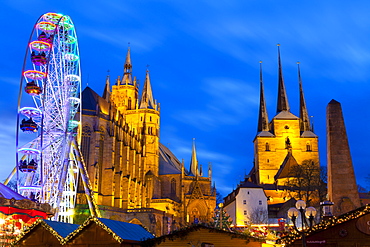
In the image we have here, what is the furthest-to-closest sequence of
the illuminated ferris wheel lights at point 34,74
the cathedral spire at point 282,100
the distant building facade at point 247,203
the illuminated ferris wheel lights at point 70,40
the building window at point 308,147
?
the cathedral spire at point 282,100 < the building window at point 308,147 < the distant building facade at point 247,203 < the illuminated ferris wheel lights at point 70,40 < the illuminated ferris wheel lights at point 34,74

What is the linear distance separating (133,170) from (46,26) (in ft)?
101

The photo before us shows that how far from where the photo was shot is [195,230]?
17.5 m

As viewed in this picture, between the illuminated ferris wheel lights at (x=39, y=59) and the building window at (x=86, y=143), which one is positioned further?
the building window at (x=86, y=143)

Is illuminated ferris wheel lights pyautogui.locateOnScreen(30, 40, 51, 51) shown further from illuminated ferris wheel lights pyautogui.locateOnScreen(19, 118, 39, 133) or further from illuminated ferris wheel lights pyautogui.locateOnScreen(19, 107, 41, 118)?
illuminated ferris wheel lights pyautogui.locateOnScreen(19, 118, 39, 133)

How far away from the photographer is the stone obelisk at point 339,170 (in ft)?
69.5

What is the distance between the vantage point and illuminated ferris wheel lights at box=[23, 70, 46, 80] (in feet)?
130

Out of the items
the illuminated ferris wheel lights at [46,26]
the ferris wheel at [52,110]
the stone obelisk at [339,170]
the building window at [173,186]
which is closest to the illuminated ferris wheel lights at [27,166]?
the ferris wheel at [52,110]

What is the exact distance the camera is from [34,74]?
39.9 m

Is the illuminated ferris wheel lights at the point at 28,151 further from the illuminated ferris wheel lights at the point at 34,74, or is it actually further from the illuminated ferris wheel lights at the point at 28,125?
the illuminated ferris wheel lights at the point at 34,74

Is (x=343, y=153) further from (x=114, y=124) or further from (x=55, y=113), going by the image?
(x=114, y=124)

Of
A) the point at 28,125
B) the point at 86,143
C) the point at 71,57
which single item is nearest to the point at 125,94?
the point at 86,143

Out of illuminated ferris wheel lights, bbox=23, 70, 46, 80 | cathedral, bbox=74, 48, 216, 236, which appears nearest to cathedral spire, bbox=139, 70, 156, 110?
cathedral, bbox=74, 48, 216, 236

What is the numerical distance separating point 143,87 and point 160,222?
2921 cm

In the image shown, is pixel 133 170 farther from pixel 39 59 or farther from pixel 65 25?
pixel 39 59
